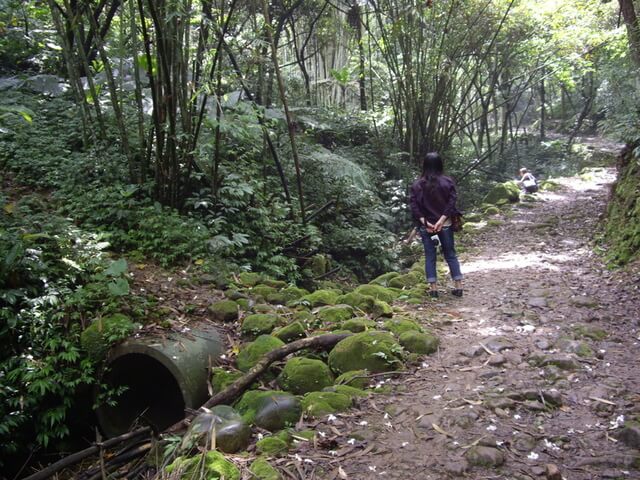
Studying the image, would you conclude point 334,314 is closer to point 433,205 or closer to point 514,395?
point 433,205

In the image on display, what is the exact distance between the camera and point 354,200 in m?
8.86

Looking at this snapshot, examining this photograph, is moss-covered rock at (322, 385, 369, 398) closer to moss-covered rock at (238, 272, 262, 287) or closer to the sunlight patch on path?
moss-covered rock at (238, 272, 262, 287)

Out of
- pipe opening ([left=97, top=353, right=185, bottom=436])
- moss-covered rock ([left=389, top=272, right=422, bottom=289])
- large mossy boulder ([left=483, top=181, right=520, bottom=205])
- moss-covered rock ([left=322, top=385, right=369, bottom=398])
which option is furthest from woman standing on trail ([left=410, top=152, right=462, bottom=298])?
large mossy boulder ([left=483, top=181, right=520, bottom=205])

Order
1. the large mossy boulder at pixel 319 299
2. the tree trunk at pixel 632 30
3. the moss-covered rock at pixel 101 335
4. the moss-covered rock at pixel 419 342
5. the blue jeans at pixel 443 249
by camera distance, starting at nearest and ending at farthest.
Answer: the moss-covered rock at pixel 101 335
the moss-covered rock at pixel 419 342
the large mossy boulder at pixel 319 299
the blue jeans at pixel 443 249
the tree trunk at pixel 632 30

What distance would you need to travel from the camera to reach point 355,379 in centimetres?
365

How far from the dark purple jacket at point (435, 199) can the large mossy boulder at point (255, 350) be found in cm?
240

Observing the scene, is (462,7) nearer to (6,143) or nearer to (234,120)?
(234,120)

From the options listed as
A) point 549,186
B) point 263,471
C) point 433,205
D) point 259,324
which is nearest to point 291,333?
point 259,324

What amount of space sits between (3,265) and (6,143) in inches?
138

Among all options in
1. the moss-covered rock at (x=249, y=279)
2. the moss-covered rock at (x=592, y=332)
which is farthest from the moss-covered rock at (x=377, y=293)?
Answer: the moss-covered rock at (x=592, y=332)

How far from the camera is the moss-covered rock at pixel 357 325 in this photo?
4430 millimetres

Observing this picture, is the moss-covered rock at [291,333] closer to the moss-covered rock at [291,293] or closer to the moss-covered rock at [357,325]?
the moss-covered rock at [357,325]

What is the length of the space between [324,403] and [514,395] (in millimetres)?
1273

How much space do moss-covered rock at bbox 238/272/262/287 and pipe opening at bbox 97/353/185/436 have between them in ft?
4.63
